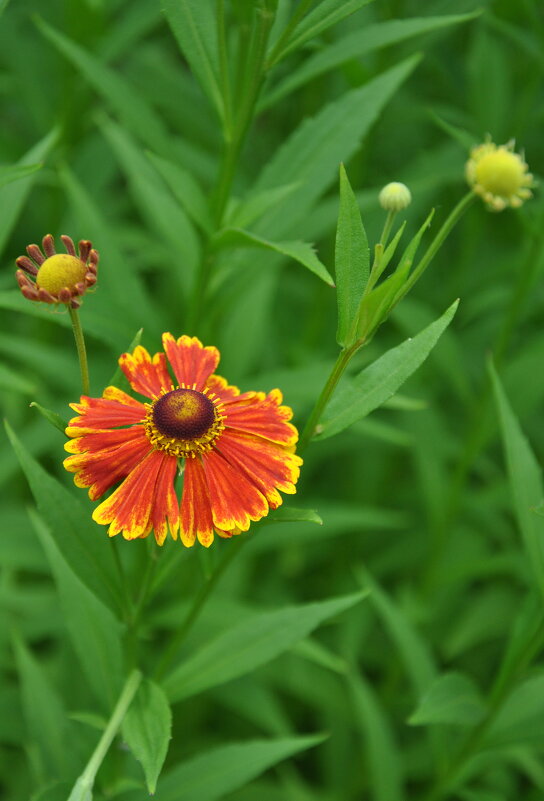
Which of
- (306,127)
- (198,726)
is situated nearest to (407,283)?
(306,127)

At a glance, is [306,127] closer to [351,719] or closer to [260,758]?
[260,758]

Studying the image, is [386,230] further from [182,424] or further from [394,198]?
[182,424]

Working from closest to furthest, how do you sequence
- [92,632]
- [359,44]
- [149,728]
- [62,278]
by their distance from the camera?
[62,278], [149,728], [92,632], [359,44]

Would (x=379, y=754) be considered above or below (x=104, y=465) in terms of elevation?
below

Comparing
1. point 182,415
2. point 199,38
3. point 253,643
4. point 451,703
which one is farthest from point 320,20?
point 451,703

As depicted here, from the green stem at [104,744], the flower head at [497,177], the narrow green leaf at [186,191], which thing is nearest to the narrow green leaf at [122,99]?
the narrow green leaf at [186,191]

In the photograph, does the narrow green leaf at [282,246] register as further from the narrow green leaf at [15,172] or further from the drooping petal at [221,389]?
the narrow green leaf at [15,172]
